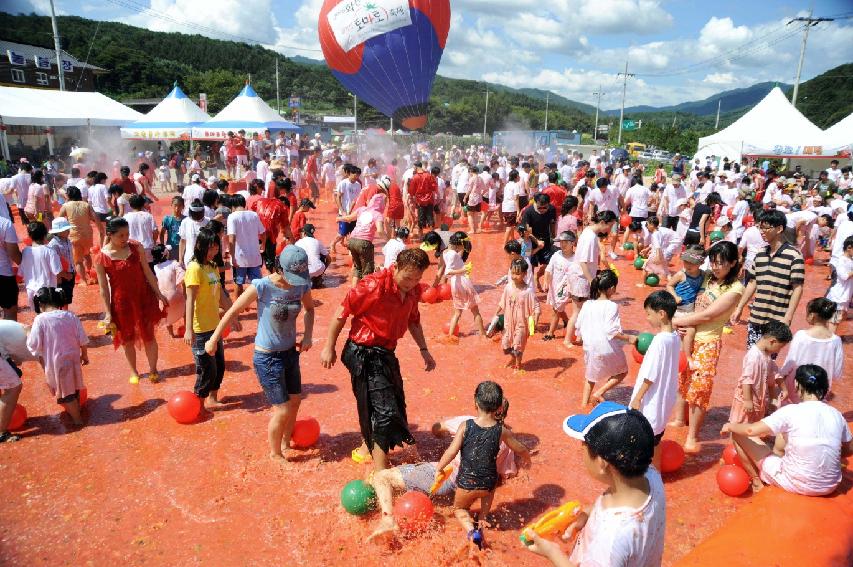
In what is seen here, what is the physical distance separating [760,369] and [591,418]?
11.1 ft

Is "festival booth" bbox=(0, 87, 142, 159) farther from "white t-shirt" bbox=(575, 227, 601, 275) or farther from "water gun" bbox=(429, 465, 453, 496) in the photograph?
"water gun" bbox=(429, 465, 453, 496)

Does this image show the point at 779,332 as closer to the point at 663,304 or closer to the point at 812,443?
the point at 812,443

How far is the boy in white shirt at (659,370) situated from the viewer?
14.0 ft

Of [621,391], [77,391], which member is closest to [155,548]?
[77,391]

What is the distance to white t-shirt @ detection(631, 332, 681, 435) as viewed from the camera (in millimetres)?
4258

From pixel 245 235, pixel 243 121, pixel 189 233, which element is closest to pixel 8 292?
pixel 189 233

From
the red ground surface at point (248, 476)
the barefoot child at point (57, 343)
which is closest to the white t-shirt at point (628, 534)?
the red ground surface at point (248, 476)

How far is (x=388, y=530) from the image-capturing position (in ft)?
12.5

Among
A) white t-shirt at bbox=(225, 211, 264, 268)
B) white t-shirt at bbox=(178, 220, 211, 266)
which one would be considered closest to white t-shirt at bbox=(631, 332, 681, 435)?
white t-shirt at bbox=(225, 211, 264, 268)

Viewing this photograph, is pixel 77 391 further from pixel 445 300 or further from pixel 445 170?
pixel 445 170

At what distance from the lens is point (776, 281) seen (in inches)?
219

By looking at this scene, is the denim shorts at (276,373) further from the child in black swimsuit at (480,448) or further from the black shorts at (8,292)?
the black shorts at (8,292)

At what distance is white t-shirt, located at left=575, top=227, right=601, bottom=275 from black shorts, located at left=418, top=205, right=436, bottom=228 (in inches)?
290

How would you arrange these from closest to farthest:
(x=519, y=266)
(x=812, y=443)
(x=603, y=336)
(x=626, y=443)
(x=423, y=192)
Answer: (x=626, y=443)
(x=812, y=443)
(x=603, y=336)
(x=519, y=266)
(x=423, y=192)
